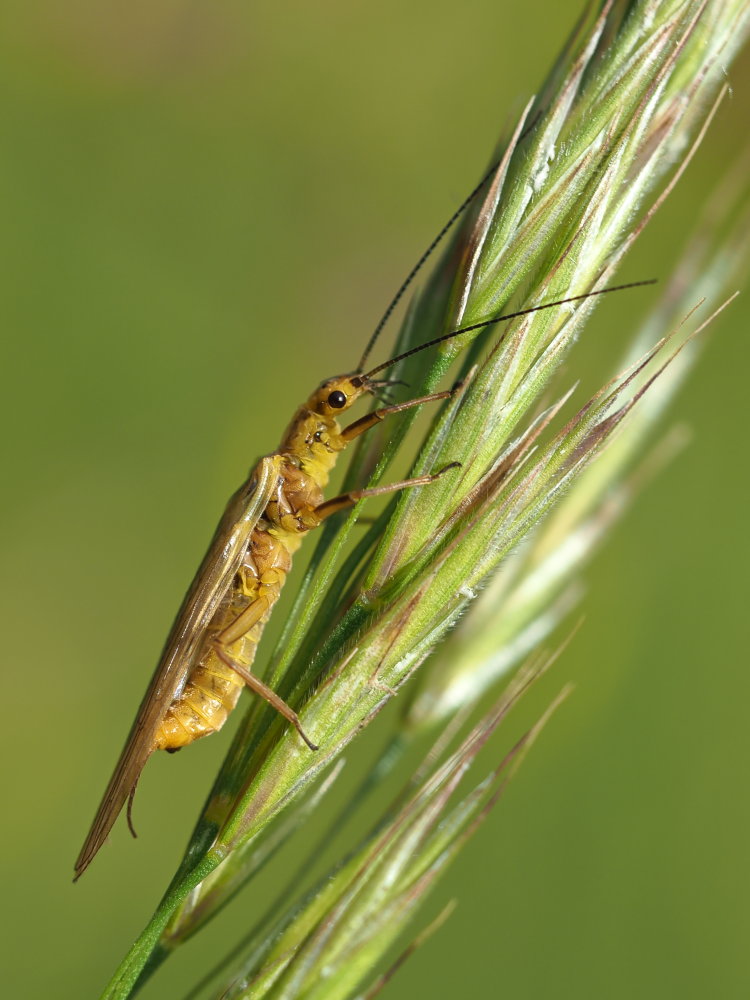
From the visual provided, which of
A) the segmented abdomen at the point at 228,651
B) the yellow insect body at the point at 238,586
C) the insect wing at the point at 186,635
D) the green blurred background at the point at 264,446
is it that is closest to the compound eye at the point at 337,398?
the yellow insect body at the point at 238,586

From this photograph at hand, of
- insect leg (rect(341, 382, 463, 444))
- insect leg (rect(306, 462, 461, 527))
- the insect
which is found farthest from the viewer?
the insect

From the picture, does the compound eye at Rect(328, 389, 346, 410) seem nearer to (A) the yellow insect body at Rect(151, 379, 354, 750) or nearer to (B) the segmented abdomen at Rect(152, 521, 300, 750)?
(A) the yellow insect body at Rect(151, 379, 354, 750)

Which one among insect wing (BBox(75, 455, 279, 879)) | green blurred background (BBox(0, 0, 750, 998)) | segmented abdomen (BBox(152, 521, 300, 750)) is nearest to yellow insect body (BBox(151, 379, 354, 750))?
segmented abdomen (BBox(152, 521, 300, 750))

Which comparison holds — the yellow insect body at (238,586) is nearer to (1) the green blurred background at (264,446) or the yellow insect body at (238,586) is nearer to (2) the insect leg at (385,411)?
(2) the insect leg at (385,411)

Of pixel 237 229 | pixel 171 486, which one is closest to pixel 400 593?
pixel 171 486

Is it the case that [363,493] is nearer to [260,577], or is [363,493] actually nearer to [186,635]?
[186,635]
